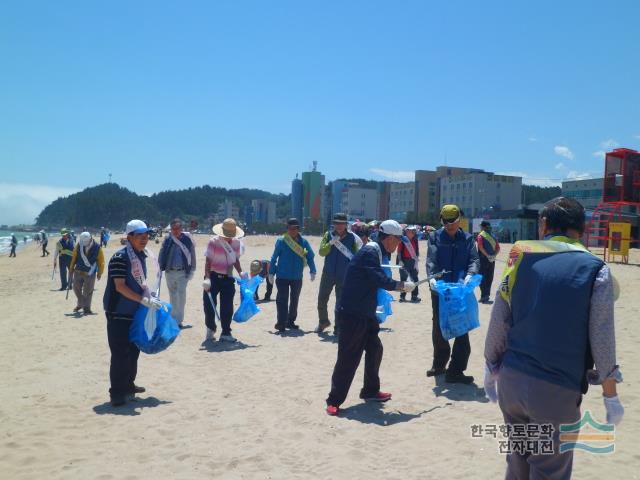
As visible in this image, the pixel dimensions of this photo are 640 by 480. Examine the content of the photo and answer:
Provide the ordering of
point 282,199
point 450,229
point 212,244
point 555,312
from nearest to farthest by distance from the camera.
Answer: point 555,312 → point 450,229 → point 212,244 → point 282,199

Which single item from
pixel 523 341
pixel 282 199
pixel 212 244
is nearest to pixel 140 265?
pixel 212 244

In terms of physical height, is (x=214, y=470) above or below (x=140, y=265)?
below

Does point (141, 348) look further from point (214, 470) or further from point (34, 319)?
point (34, 319)

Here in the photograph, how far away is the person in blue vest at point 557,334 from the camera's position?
2.60 m

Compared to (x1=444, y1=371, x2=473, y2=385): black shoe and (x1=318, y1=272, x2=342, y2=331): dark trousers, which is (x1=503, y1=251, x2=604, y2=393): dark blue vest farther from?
(x1=318, y1=272, x2=342, y2=331): dark trousers

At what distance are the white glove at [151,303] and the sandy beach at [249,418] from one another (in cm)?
106

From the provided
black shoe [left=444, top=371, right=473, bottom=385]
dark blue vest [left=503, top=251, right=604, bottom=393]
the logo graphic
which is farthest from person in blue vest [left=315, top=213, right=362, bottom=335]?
dark blue vest [left=503, top=251, right=604, bottom=393]

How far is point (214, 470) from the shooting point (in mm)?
4188

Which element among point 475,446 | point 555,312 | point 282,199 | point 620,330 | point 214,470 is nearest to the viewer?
point 555,312

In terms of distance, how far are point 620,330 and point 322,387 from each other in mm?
6300

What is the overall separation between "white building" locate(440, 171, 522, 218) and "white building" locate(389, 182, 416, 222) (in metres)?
11.5

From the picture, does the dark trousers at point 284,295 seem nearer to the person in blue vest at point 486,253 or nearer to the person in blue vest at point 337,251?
the person in blue vest at point 337,251

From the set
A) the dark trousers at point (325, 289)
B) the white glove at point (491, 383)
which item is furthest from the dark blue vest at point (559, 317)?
the dark trousers at point (325, 289)

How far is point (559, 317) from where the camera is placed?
103 inches
